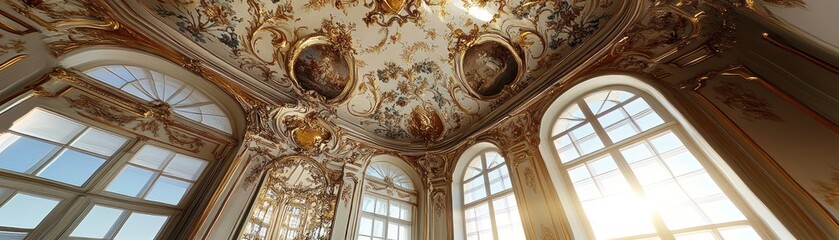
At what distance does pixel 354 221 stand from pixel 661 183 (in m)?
3.73

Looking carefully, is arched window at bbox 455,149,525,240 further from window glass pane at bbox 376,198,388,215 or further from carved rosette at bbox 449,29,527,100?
window glass pane at bbox 376,198,388,215

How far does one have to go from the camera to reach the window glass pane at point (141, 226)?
2.73m

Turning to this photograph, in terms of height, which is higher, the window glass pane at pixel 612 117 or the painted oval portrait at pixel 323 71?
the painted oval portrait at pixel 323 71

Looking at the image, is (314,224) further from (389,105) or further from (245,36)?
(245,36)

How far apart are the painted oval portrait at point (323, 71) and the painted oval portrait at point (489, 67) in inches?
85.4

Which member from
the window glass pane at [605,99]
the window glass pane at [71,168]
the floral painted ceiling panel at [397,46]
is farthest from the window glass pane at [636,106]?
the window glass pane at [71,168]

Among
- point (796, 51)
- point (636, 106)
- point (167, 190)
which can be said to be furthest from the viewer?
point (636, 106)

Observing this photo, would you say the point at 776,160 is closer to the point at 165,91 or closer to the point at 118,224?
the point at 118,224

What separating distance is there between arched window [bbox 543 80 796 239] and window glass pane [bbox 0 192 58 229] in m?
5.24

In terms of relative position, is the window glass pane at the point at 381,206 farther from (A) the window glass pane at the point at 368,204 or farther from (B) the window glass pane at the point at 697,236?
(B) the window glass pane at the point at 697,236

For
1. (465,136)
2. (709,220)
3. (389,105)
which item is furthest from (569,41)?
(389,105)

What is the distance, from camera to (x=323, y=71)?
4770 mm

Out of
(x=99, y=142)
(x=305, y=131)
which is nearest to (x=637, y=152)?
(x=305, y=131)

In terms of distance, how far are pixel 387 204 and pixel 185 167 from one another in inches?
113
